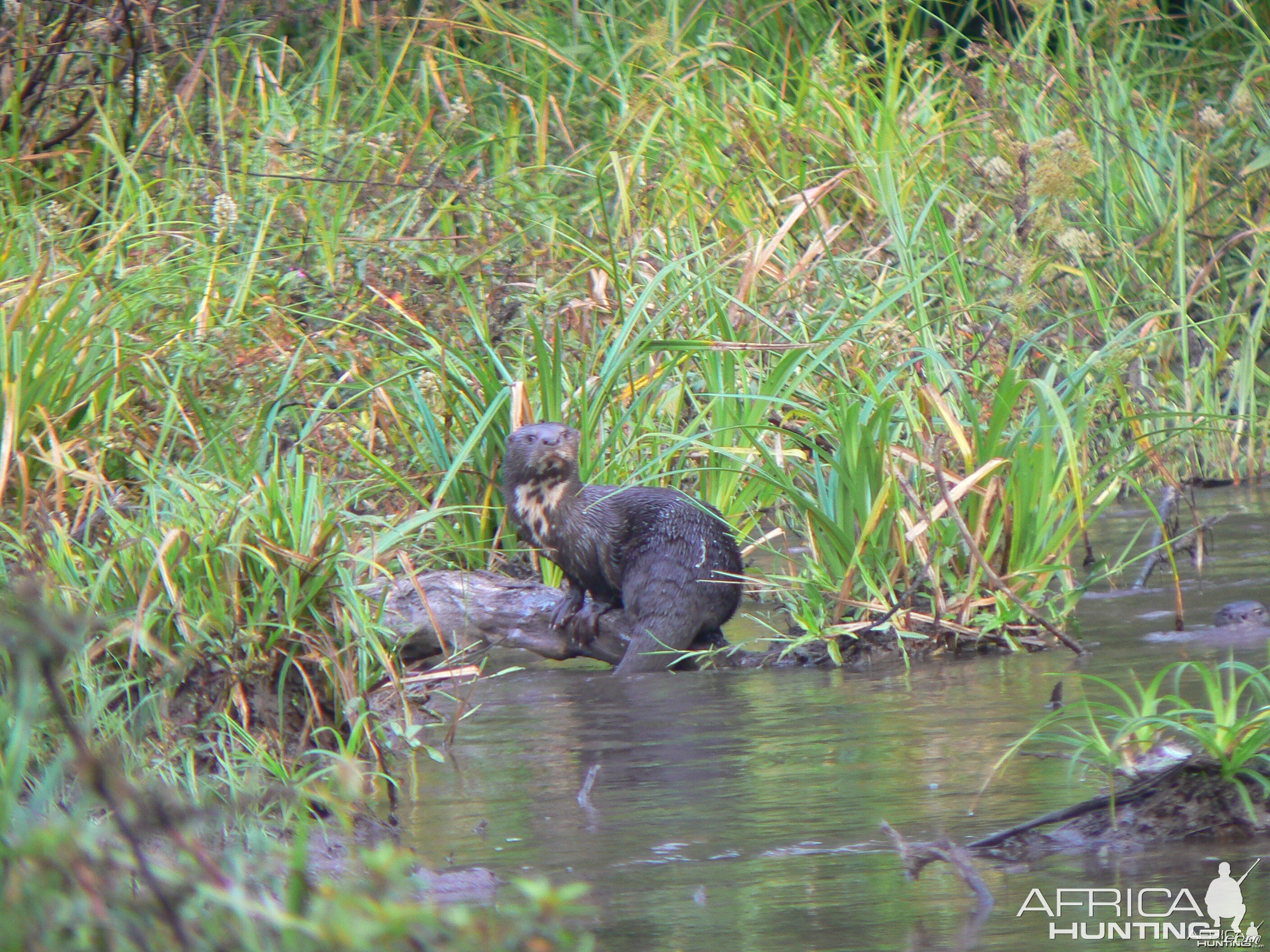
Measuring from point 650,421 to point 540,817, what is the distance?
2810 mm

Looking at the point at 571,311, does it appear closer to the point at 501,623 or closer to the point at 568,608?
the point at 568,608

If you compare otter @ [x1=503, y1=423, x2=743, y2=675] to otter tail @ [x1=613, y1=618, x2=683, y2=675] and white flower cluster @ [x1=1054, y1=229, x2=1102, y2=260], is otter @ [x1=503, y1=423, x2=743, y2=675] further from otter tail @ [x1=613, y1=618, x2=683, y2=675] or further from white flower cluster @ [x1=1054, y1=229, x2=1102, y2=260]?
white flower cluster @ [x1=1054, y1=229, x2=1102, y2=260]

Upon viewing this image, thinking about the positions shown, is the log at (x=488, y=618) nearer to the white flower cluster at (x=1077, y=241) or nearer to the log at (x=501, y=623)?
the log at (x=501, y=623)

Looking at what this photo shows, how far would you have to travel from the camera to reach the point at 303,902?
1.35 metres

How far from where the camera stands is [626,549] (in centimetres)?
465

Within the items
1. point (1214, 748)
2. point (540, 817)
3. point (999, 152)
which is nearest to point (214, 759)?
point (540, 817)

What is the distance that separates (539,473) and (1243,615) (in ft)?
6.31

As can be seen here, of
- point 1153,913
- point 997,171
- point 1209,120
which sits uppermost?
point 1209,120

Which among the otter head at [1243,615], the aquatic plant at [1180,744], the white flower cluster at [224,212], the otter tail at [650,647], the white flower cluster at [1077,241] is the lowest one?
the otter tail at [650,647]

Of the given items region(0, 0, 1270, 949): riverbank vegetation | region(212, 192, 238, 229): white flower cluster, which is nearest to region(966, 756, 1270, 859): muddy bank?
region(0, 0, 1270, 949): riverbank vegetation

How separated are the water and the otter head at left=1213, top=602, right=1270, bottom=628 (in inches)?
3.8

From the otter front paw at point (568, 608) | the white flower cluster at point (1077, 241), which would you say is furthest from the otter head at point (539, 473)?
the white flower cluster at point (1077, 241)

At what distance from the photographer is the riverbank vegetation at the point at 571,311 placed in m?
3.21

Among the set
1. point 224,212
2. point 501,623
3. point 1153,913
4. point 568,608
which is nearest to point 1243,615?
point 568,608
